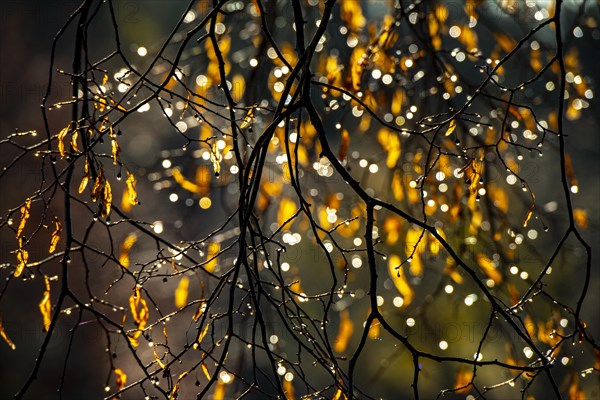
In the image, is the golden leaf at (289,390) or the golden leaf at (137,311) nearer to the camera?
the golden leaf at (137,311)

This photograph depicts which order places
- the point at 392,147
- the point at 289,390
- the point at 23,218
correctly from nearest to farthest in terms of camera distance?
1. the point at 23,218
2. the point at 289,390
3. the point at 392,147

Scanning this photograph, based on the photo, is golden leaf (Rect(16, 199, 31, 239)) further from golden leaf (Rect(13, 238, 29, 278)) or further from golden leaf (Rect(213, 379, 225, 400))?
golden leaf (Rect(213, 379, 225, 400))

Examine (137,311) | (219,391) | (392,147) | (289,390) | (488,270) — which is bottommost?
(137,311)

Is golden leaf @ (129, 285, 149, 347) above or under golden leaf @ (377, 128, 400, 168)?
under

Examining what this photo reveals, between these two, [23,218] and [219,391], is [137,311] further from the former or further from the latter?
[219,391]

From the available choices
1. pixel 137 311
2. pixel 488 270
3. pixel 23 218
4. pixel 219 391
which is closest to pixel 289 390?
pixel 219 391

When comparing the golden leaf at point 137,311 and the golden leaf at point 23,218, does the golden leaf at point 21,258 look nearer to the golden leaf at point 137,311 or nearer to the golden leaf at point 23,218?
the golden leaf at point 23,218

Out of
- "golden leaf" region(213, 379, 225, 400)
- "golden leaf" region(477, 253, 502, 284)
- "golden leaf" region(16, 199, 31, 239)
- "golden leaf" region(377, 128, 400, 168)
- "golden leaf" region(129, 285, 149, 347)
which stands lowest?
"golden leaf" region(129, 285, 149, 347)

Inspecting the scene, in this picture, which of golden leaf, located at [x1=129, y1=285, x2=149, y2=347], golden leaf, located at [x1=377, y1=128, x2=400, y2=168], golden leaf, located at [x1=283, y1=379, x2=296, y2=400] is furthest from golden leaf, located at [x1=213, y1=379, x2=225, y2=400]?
golden leaf, located at [x1=129, y1=285, x2=149, y2=347]

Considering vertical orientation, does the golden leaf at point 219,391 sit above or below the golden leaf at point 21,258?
above

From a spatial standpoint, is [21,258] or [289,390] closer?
[21,258]

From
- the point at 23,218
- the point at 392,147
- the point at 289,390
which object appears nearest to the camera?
the point at 23,218

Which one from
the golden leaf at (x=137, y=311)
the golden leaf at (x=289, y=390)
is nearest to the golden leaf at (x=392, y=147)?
the golden leaf at (x=289, y=390)
